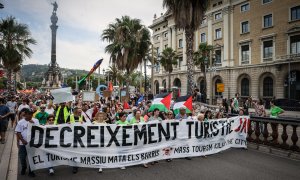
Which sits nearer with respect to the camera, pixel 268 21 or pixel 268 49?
pixel 268 49

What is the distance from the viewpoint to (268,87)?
3153cm

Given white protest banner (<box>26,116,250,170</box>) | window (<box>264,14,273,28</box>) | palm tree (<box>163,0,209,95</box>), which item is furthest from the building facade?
white protest banner (<box>26,116,250,170</box>)

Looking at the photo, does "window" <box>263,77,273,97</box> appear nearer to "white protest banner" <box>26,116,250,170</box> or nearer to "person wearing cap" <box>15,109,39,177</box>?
"white protest banner" <box>26,116,250,170</box>

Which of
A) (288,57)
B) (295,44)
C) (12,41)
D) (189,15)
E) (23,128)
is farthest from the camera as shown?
(295,44)

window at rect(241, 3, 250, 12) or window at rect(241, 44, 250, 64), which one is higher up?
window at rect(241, 3, 250, 12)

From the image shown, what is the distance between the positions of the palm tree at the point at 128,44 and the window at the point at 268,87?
57.7 feet

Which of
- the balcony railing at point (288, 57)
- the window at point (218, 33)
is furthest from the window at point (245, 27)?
the balcony railing at point (288, 57)

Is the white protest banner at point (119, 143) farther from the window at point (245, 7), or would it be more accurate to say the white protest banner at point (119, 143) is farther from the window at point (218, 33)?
the window at point (218, 33)

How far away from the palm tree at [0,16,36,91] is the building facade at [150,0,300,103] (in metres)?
16.8

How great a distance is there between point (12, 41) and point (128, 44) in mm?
11615

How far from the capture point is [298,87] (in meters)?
28.0

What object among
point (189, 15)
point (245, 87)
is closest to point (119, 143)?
point (189, 15)

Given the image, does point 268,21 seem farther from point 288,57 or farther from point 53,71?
point 53,71

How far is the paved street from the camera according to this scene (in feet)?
18.1
